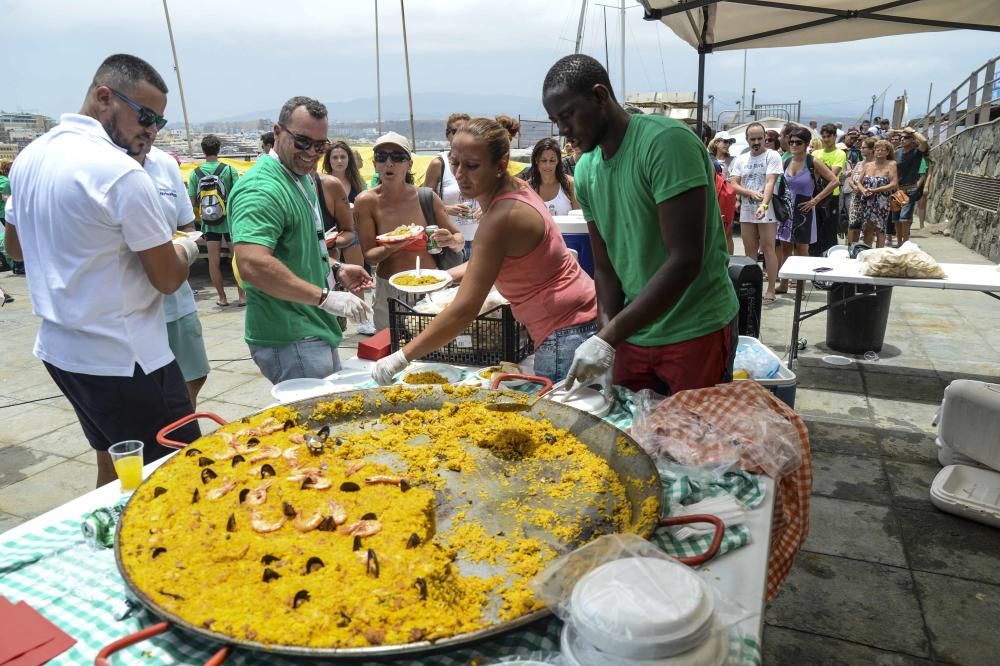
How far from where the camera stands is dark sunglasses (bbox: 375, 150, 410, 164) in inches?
182

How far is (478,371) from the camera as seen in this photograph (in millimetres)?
2680

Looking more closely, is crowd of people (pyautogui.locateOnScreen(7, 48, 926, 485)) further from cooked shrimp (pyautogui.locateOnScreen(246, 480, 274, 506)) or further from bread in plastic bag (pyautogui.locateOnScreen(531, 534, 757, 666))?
Answer: bread in plastic bag (pyautogui.locateOnScreen(531, 534, 757, 666))

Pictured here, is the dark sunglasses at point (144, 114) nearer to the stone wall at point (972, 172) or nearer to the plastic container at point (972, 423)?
the plastic container at point (972, 423)

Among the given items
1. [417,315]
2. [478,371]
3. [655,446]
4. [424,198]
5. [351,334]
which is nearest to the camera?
[655,446]

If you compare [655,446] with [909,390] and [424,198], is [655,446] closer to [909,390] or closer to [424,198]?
[424,198]

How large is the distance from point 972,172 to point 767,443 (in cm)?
1348

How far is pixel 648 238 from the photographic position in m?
2.20

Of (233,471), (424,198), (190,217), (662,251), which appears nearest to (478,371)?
(662,251)

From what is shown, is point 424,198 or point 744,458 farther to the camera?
point 424,198

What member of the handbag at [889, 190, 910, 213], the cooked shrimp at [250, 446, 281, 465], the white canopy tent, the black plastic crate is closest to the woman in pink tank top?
the black plastic crate

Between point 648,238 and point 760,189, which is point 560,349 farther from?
point 760,189

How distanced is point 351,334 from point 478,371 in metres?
4.54

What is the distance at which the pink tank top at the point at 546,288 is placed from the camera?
8.43 feet

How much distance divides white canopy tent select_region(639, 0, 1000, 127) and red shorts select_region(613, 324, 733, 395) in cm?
272
